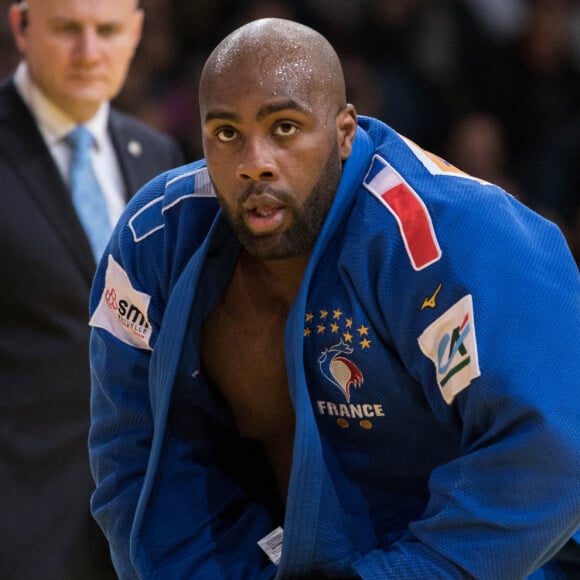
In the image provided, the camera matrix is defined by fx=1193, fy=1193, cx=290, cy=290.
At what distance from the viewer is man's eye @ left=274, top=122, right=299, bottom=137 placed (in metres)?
1.74

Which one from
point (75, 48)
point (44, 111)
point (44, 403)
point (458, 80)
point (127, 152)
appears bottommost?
point (44, 403)

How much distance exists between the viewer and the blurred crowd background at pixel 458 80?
4.11 metres

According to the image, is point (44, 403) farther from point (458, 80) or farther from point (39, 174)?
point (458, 80)

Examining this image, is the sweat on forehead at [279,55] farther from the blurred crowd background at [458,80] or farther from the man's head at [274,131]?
the blurred crowd background at [458,80]

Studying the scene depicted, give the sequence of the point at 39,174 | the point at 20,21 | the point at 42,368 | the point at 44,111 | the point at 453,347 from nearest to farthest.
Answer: the point at 453,347, the point at 42,368, the point at 39,174, the point at 44,111, the point at 20,21

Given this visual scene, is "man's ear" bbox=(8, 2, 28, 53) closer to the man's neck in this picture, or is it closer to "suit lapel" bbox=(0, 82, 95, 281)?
"suit lapel" bbox=(0, 82, 95, 281)

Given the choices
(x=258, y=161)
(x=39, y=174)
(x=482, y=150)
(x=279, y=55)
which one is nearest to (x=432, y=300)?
(x=258, y=161)

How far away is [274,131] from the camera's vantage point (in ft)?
5.73

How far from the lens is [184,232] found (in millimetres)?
1949

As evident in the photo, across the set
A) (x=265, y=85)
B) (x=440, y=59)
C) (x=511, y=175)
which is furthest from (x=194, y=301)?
(x=440, y=59)

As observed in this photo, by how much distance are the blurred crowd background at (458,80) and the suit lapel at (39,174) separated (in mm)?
1521

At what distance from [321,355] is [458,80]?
2743 millimetres

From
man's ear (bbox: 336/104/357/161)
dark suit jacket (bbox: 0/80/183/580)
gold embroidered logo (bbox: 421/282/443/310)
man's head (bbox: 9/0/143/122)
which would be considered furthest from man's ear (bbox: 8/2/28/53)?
gold embroidered logo (bbox: 421/282/443/310)

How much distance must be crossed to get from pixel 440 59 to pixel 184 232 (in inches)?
106
